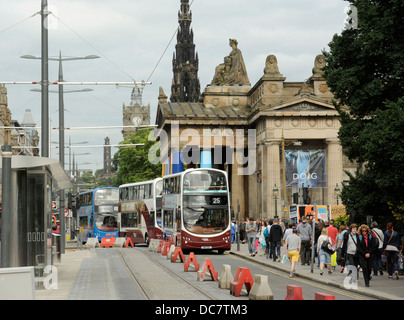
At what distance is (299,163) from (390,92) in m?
37.4

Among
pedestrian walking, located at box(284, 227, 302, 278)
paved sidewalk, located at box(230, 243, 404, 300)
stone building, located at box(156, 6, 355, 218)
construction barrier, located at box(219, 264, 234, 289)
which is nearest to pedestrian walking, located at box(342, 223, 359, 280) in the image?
paved sidewalk, located at box(230, 243, 404, 300)

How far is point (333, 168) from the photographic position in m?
74.3

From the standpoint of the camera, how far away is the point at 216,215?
39.2 metres

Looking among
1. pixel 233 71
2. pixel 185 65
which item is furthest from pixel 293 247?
pixel 185 65

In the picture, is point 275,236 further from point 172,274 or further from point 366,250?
point 366,250

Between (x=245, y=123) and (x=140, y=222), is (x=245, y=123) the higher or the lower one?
the higher one

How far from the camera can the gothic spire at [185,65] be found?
5969 inches

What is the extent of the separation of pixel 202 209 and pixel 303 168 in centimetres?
2996

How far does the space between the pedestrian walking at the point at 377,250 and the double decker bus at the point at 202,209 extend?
13645 mm

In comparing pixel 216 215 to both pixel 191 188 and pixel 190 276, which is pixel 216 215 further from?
pixel 190 276

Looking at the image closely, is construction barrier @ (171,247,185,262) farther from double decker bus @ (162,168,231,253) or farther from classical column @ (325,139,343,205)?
classical column @ (325,139,343,205)

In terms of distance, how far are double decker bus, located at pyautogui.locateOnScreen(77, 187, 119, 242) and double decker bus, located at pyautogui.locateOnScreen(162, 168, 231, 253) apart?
57.6ft

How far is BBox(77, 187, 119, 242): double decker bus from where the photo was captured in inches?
2233

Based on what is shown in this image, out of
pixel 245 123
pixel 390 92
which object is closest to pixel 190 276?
pixel 390 92
